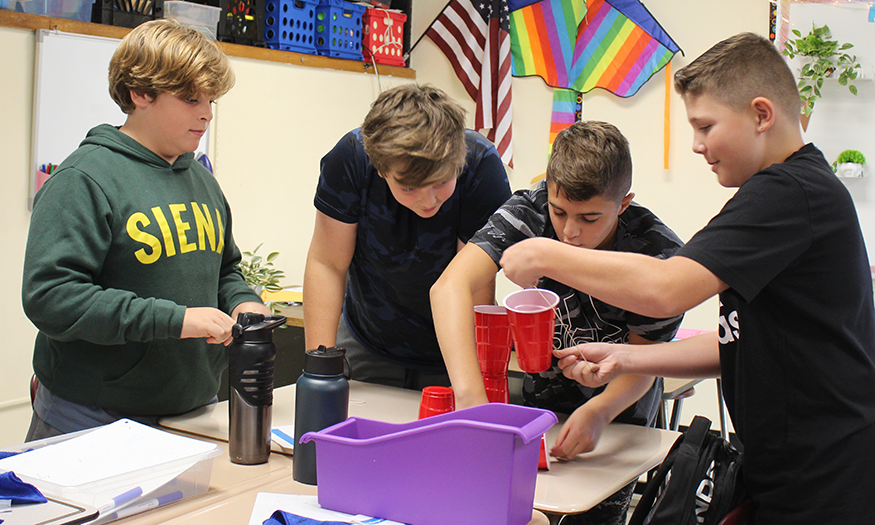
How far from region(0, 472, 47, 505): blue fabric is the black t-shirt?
3.47ft

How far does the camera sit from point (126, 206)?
1438 millimetres

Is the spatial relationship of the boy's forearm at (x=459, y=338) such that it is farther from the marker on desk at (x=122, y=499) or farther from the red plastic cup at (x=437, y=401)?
the marker on desk at (x=122, y=499)

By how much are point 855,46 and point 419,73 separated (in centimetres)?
233

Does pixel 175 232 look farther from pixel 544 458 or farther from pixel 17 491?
pixel 544 458

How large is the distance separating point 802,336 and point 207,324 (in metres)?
1.05

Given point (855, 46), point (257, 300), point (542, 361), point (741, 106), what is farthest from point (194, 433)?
point (855, 46)

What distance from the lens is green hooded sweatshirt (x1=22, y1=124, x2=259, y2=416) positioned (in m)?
1.32

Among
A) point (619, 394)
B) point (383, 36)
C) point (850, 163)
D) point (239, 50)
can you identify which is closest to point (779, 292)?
point (619, 394)

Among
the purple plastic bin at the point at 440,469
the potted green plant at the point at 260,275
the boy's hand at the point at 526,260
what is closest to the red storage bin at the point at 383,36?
the potted green plant at the point at 260,275

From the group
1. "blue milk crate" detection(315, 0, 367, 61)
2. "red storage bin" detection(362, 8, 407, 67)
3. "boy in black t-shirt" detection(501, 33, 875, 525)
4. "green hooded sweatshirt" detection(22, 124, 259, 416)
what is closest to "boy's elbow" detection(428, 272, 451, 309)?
"boy in black t-shirt" detection(501, 33, 875, 525)

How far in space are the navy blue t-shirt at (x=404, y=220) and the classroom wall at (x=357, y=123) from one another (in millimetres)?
1875

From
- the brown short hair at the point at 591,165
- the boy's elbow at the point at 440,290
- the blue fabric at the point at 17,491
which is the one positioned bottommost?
the blue fabric at the point at 17,491

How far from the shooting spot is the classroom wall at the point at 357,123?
3.50 meters

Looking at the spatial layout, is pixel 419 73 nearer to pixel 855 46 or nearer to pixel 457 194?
pixel 855 46
